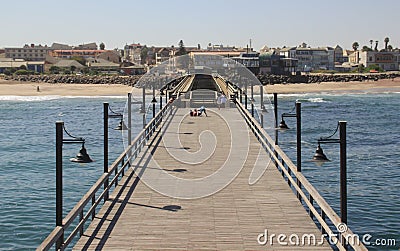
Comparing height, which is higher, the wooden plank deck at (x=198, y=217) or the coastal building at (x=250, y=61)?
the coastal building at (x=250, y=61)

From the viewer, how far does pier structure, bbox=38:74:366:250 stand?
10.5m

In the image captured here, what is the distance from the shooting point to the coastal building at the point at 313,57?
539 ft

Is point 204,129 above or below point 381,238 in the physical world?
above

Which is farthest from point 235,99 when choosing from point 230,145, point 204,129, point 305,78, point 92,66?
point 92,66

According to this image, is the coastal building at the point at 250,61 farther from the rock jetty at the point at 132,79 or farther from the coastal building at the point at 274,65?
the rock jetty at the point at 132,79

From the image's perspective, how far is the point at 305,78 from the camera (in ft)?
383

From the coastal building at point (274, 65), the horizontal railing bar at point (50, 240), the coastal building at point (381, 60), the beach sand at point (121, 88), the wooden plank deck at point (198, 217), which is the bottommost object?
the wooden plank deck at point (198, 217)

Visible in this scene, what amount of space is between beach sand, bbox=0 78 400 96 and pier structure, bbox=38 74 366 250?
67.1 meters

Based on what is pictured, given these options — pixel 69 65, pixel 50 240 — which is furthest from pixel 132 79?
pixel 50 240

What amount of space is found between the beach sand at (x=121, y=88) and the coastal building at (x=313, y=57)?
168 feet

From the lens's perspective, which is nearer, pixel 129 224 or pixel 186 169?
pixel 129 224

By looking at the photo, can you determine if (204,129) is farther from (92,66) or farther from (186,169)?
(92,66)

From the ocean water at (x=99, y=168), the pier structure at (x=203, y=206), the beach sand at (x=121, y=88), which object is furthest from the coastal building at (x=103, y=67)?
the pier structure at (x=203, y=206)

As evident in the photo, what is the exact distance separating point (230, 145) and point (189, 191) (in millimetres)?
7098
